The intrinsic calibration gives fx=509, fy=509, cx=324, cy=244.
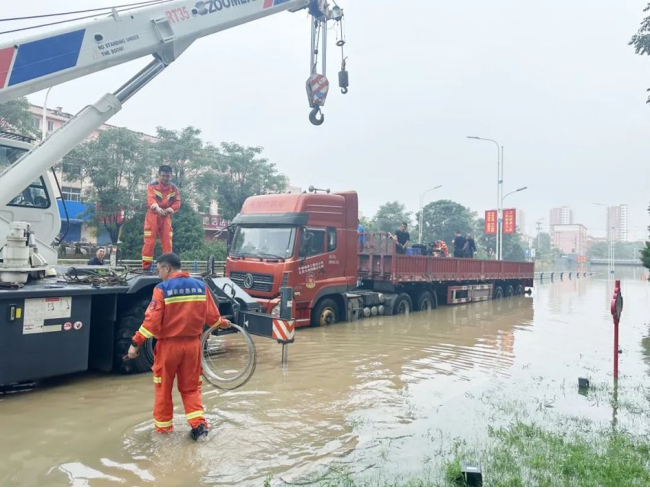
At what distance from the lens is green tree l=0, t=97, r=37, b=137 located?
871 inches

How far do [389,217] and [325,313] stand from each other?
139 feet

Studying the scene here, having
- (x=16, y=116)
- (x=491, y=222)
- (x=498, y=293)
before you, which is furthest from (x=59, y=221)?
(x=491, y=222)

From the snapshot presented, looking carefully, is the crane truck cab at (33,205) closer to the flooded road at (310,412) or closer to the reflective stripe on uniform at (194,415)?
the flooded road at (310,412)

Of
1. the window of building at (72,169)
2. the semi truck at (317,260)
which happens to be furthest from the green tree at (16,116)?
the semi truck at (317,260)

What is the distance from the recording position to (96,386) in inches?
235

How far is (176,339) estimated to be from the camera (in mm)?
4168

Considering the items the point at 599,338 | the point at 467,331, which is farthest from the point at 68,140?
the point at 599,338

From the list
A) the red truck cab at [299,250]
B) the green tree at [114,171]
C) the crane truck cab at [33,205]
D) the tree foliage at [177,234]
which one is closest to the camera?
the crane truck cab at [33,205]

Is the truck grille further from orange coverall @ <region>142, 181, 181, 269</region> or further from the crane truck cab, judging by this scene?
the crane truck cab

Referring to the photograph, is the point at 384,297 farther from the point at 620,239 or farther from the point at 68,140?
the point at 620,239

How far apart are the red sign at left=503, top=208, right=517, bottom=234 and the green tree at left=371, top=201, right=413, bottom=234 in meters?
13.8

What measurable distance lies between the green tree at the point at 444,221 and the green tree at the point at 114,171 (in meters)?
35.5

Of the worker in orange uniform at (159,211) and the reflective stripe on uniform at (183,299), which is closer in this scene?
the reflective stripe on uniform at (183,299)

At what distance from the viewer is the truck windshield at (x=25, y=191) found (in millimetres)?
6238
